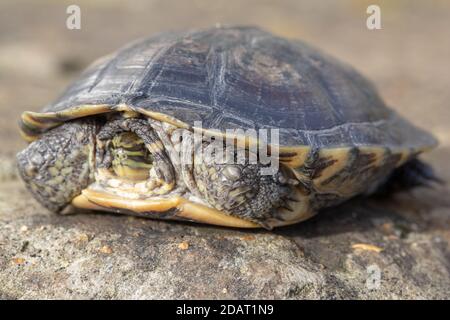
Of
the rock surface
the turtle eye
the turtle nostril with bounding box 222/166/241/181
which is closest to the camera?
the rock surface

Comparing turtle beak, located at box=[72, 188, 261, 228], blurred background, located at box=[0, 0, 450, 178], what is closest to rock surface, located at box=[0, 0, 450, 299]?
turtle beak, located at box=[72, 188, 261, 228]

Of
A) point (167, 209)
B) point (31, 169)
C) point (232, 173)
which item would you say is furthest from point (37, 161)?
point (232, 173)

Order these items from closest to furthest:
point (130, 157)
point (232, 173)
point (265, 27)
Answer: point (232, 173), point (130, 157), point (265, 27)

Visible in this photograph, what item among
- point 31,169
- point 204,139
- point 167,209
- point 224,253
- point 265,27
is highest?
point 265,27

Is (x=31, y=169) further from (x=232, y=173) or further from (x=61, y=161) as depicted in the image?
(x=232, y=173)

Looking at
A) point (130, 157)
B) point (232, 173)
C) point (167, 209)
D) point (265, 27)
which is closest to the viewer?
point (232, 173)

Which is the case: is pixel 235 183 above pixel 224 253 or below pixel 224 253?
above

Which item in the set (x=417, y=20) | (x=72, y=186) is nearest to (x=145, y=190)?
(x=72, y=186)

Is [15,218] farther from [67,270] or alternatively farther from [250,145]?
[250,145]

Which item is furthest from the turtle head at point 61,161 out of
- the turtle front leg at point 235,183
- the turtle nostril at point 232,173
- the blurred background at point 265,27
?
the blurred background at point 265,27

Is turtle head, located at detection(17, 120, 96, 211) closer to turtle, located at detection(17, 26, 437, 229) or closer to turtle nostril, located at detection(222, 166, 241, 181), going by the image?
turtle, located at detection(17, 26, 437, 229)
